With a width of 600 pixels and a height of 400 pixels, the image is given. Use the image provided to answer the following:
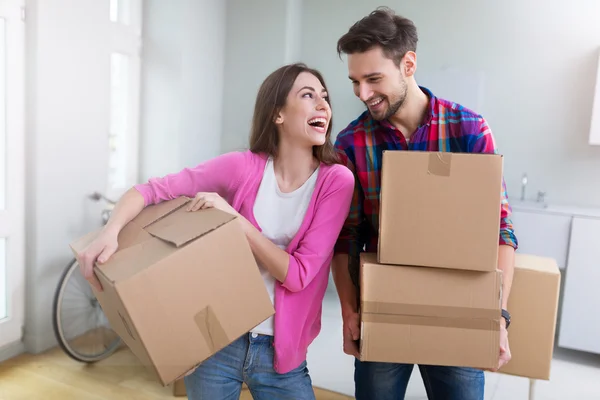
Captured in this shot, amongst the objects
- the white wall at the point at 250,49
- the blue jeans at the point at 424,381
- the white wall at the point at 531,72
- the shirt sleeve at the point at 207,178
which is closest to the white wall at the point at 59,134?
the white wall at the point at 250,49

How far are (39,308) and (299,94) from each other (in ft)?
5.91

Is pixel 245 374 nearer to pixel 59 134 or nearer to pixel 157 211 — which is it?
pixel 157 211

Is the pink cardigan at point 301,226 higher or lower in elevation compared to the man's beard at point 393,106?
lower

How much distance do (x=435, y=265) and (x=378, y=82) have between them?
0.49m

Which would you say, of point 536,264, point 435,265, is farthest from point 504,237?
point 536,264

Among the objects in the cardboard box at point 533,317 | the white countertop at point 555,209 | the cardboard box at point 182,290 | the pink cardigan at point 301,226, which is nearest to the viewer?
the cardboard box at point 182,290

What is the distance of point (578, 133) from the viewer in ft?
10.1

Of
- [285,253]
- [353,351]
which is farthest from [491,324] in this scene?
[285,253]

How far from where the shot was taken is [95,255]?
3.07ft

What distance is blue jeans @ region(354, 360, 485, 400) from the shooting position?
1.21 m

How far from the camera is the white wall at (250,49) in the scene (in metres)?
3.37

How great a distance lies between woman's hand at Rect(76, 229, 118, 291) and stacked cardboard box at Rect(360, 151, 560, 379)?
18.8 inches

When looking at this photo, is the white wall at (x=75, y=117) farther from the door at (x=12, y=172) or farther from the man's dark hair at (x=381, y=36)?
the man's dark hair at (x=381, y=36)

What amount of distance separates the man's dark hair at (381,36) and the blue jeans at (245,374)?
71 centimetres
